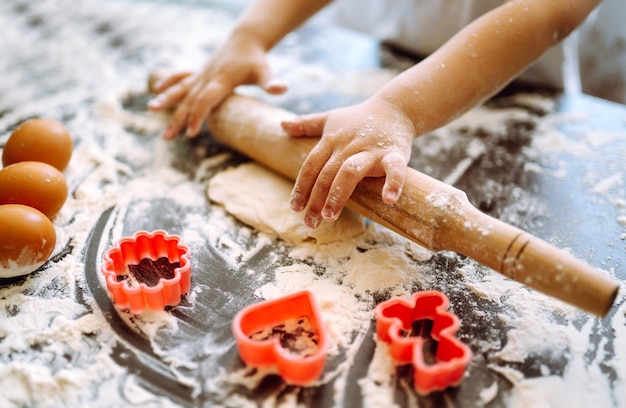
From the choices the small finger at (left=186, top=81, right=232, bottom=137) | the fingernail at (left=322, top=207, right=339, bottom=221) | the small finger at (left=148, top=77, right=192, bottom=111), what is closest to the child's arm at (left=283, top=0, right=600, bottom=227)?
the fingernail at (left=322, top=207, right=339, bottom=221)

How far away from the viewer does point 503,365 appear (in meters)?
0.77

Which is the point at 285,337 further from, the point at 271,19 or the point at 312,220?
the point at 271,19

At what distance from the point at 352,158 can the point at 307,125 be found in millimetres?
190

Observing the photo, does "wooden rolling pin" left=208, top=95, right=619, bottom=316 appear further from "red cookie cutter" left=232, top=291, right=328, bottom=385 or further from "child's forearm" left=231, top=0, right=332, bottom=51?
"child's forearm" left=231, top=0, right=332, bottom=51

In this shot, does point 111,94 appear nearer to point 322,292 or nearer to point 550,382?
point 322,292

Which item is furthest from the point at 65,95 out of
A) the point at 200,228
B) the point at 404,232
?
the point at 404,232

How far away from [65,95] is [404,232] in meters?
1.06

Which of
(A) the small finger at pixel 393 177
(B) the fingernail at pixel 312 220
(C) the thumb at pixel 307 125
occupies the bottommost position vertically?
(B) the fingernail at pixel 312 220

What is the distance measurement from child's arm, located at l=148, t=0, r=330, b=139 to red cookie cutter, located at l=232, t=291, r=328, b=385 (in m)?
0.60

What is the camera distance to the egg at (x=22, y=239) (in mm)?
842

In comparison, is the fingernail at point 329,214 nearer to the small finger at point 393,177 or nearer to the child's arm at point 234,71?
the small finger at point 393,177

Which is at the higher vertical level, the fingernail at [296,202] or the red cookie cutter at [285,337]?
the fingernail at [296,202]

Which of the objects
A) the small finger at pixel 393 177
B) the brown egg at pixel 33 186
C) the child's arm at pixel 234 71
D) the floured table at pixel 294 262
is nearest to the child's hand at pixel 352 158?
the small finger at pixel 393 177

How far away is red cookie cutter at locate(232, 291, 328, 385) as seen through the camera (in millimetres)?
738
